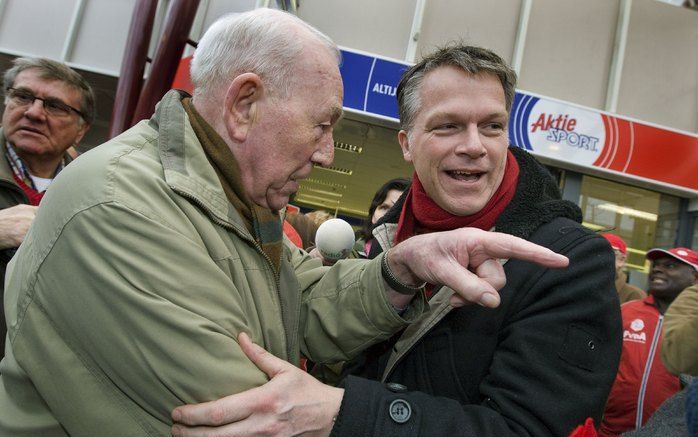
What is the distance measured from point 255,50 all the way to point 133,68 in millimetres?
3852

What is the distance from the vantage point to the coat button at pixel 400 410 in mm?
1062

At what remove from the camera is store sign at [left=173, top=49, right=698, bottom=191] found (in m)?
6.50

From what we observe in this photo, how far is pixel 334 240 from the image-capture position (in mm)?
2576

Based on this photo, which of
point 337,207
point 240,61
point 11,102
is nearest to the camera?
point 240,61

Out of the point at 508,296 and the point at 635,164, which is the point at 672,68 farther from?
the point at 508,296

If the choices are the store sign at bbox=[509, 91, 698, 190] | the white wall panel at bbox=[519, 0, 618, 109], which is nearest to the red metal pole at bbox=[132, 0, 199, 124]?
the store sign at bbox=[509, 91, 698, 190]

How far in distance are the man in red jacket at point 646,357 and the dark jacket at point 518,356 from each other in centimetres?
196

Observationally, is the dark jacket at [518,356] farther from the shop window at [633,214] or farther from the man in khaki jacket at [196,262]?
the shop window at [633,214]

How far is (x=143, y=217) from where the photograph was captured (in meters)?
0.97

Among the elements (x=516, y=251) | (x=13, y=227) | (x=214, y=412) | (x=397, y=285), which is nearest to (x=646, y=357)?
(x=397, y=285)

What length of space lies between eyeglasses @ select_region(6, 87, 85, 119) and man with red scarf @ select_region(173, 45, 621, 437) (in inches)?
75.0

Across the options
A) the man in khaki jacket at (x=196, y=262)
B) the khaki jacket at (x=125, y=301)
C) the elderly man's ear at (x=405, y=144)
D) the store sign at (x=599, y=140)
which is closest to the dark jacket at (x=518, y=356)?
the man in khaki jacket at (x=196, y=262)

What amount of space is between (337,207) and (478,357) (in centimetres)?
1289

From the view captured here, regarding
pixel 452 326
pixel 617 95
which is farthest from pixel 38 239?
pixel 617 95
